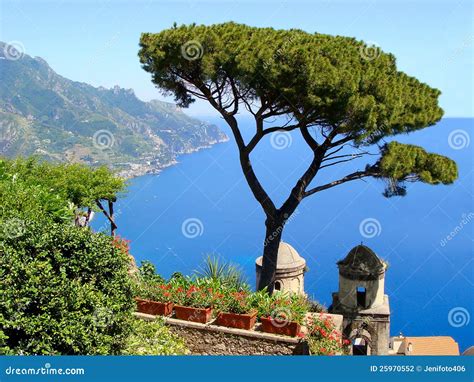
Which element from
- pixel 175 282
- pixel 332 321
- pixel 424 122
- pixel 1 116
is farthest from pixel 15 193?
pixel 1 116

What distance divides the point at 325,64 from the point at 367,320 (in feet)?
23.1

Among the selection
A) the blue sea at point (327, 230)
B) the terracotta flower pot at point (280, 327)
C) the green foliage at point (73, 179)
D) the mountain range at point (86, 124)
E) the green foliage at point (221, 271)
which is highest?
the mountain range at point (86, 124)

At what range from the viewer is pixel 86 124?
104 metres

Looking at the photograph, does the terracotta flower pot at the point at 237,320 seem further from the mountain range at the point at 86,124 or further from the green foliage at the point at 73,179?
the mountain range at the point at 86,124

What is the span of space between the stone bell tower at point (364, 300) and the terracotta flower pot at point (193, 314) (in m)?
5.80

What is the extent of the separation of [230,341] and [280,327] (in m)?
0.83

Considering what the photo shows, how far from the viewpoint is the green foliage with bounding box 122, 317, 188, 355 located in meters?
7.90

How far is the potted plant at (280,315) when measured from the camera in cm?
841

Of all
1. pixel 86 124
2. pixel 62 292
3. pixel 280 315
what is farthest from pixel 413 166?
pixel 86 124

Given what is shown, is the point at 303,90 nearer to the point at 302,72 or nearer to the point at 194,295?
the point at 302,72

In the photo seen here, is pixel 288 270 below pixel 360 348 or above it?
above

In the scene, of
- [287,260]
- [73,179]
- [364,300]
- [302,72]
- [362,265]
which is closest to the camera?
[302,72]

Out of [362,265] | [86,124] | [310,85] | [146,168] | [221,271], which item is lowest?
[221,271]

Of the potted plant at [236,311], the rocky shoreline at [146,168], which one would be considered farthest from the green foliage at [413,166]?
the rocky shoreline at [146,168]
